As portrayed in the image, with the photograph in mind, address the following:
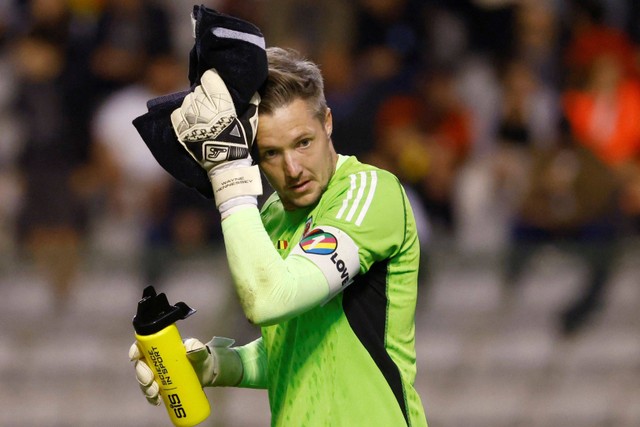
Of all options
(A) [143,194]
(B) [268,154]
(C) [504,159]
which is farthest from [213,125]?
(C) [504,159]

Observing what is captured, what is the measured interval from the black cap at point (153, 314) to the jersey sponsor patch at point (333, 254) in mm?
404

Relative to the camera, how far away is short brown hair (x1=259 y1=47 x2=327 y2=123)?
3.53 m

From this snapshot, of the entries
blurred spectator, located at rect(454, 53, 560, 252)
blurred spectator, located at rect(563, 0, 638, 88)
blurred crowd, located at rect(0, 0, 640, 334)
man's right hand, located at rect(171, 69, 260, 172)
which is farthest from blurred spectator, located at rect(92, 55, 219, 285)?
man's right hand, located at rect(171, 69, 260, 172)

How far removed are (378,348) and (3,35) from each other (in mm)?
6664

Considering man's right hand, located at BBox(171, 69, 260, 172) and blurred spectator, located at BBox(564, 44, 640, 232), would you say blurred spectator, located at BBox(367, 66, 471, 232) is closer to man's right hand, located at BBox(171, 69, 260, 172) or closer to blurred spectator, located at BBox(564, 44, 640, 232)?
blurred spectator, located at BBox(564, 44, 640, 232)

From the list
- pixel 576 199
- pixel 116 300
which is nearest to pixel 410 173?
pixel 576 199

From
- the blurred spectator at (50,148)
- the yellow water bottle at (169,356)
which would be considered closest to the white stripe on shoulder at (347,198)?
the yellow water bottle at (169,356)

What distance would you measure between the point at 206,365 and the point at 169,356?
267mm

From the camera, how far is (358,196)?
3547mm

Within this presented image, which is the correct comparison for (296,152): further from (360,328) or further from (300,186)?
(360,328)

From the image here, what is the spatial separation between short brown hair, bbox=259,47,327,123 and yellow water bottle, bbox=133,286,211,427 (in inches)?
24.3

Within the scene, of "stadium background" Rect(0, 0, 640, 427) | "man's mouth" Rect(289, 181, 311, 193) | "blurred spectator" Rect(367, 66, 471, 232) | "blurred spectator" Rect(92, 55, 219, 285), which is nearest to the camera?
"man's mouth" Rect(289, 181, 311, 193)

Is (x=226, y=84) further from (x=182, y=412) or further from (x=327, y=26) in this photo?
(x=327, y=26)

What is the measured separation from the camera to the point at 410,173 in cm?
849
